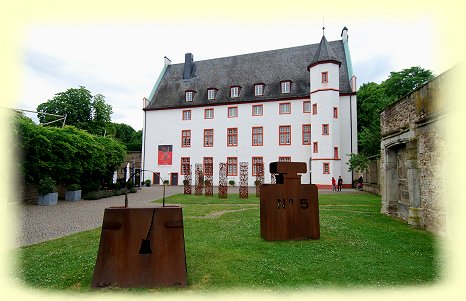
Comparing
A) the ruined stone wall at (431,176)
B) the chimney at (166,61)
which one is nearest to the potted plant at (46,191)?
the ruined stone wall at (431,176)

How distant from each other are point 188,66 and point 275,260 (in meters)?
40.9

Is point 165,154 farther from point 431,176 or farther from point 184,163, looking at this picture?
point 431,176

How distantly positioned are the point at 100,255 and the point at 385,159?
11827 mm

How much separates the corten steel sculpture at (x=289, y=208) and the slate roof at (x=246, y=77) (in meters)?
27.8

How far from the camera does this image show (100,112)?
4656 cm

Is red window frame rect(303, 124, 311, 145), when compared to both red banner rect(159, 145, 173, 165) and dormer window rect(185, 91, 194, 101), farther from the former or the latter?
red banner rect(159, 145, 173, 165)

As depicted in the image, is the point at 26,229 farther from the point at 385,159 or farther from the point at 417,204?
the point at 385,159

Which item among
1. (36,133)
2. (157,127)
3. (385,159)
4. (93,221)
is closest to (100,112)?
(157,127)

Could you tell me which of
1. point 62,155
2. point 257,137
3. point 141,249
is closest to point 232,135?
point 257,137

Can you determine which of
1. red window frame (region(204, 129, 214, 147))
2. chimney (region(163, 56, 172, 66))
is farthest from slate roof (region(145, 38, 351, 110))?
red window frame (region(204, 129, 214, 147))

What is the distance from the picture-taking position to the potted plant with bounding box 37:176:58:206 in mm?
16389

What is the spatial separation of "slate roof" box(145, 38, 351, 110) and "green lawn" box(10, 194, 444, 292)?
28209 mm

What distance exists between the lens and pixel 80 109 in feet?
147

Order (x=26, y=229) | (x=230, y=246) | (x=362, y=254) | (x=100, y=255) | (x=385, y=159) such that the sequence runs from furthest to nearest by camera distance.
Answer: (x=385, y=159) → (x=26, y=229) → (x=230, y=246) → (x=362, y=254) → (x=100, y=255)
